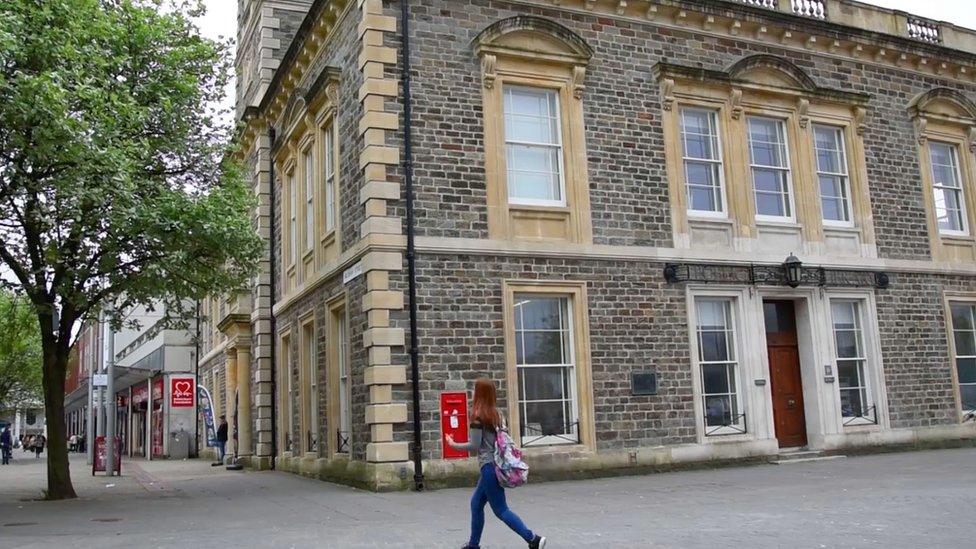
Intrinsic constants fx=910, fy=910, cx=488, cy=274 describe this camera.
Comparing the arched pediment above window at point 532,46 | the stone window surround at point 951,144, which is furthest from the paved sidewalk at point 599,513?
the arched pediment above window at point 532,46

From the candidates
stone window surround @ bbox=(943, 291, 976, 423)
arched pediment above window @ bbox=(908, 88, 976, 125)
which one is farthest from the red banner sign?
arched pediment above window @ bbox=(908, 88, 976, 125)

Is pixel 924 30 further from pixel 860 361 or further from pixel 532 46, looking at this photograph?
pixel 532 46

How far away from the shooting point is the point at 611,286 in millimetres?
15812

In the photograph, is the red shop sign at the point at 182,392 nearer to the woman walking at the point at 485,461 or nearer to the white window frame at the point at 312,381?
the white window frame at the point at 312,381

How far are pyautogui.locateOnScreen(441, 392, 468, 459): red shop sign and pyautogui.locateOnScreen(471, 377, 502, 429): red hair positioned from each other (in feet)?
20.5

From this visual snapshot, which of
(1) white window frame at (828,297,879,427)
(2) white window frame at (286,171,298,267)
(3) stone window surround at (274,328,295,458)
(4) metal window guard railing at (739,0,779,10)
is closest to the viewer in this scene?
(1) white window frame at (828,297,879,427)

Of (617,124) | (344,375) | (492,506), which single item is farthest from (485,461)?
(617,124)

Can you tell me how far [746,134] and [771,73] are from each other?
143cm

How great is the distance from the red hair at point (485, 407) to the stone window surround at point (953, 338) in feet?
47.9

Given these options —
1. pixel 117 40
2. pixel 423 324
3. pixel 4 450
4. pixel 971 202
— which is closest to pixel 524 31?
pixel 423 324

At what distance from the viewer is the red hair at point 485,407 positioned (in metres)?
7.83

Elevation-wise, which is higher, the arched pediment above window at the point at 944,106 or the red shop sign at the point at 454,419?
the arched pediment above window at the point at 944,106

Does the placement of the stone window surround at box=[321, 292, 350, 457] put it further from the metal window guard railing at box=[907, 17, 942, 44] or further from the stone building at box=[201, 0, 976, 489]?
the metal window guard railing at box=[907, 17, 942, 44]

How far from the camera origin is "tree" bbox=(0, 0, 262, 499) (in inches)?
485
